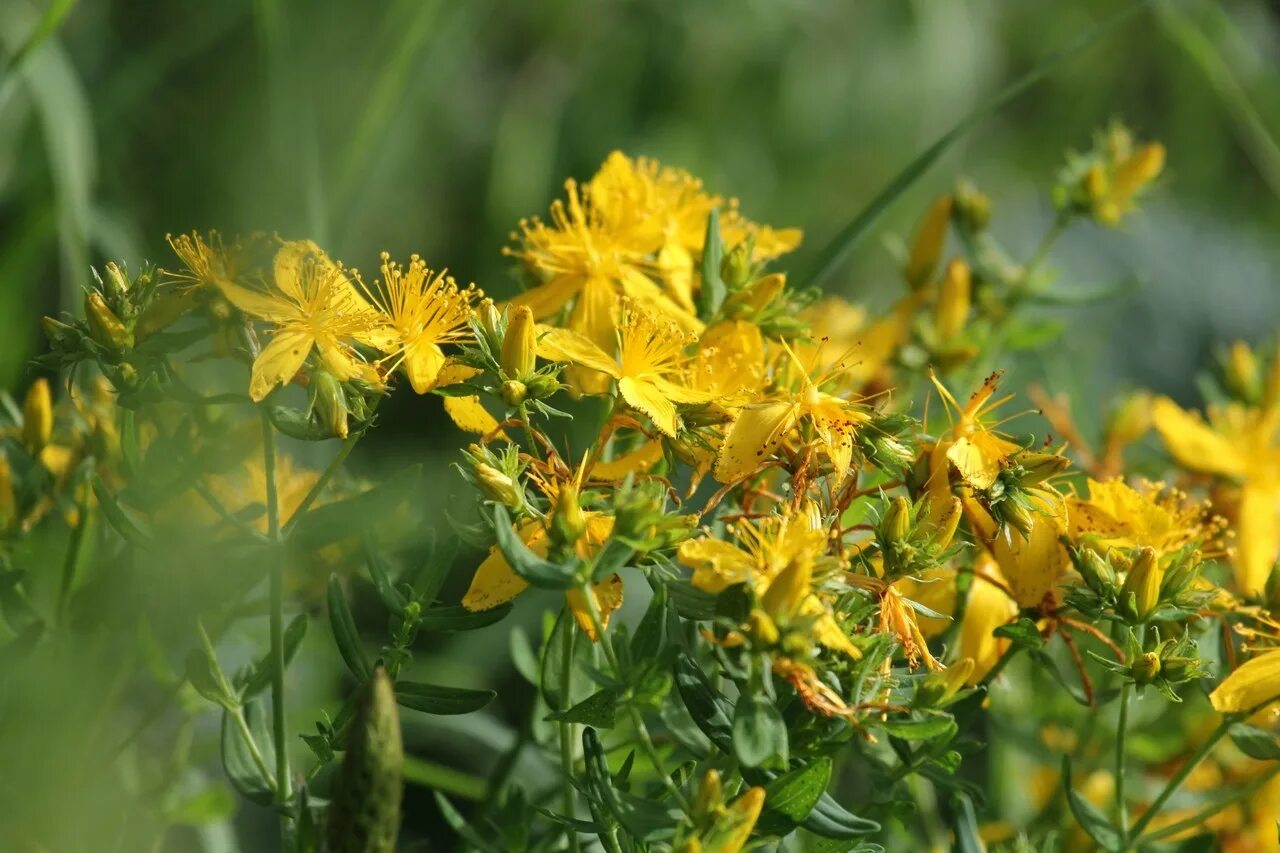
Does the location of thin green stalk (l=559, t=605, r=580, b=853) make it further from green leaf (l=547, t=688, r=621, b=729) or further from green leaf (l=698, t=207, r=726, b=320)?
green leaf (l=698, t=207, r=726, b=320)

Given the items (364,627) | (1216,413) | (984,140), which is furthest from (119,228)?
(984,140)

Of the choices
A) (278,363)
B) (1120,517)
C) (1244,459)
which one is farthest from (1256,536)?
(278,363)

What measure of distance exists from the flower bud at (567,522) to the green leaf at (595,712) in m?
0.08

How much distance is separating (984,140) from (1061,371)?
1714 mm

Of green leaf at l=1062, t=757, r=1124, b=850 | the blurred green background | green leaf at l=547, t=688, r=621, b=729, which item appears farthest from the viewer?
the blurred green background

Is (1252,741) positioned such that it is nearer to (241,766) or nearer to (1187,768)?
(1187,768)

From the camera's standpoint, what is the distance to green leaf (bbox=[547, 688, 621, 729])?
0.65 meters

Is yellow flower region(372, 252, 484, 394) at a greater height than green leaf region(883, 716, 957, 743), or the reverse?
yellow flower region(372, 252, 484, 394)

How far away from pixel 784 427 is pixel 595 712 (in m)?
0.16

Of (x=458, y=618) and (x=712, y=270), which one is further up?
(x=712, y=270)

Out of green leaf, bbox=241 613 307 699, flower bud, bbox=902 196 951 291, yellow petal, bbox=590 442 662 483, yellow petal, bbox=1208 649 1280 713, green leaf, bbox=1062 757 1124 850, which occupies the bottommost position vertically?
green leaf, bbox=1062 757 1124 850

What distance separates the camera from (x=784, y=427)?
0.68 meters

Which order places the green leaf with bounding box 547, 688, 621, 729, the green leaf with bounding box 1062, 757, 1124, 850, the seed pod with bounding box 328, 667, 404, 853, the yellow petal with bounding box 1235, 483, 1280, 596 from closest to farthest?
the seed pod with bounding box 328, 667, 404, 853, the green leaf with bounding box 547, 688, 621, 729, the green leaf with bounding box 1062, 757, 1124, 850, the yellow petal with bounding box 1235, 483, 1280, 596

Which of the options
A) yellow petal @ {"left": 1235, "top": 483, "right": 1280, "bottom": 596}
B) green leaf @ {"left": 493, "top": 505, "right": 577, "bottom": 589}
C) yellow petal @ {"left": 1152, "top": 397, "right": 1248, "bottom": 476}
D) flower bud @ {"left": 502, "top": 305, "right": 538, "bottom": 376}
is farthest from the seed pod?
yellow petal @ {"left": 1152, "top": 397, "right": 1248, "bottom": 476}
